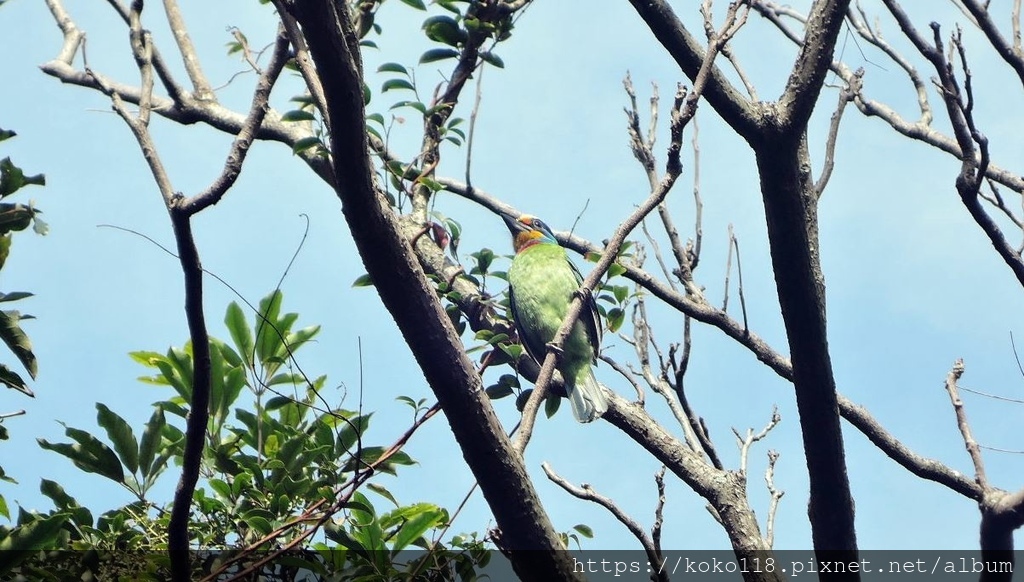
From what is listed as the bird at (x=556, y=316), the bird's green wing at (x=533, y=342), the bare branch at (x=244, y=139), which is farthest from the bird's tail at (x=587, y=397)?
the bare branch at (x=244, y=139)

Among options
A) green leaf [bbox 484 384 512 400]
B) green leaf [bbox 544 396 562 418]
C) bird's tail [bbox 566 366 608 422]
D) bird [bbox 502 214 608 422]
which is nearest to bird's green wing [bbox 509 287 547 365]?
bird [bbox 502 214 608 422]

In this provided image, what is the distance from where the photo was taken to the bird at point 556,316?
160 inches

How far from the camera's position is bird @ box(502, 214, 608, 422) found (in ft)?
13.3

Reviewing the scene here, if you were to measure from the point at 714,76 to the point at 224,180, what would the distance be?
5.56 ft

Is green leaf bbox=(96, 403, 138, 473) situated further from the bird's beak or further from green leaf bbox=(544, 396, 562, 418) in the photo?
the bird's beak

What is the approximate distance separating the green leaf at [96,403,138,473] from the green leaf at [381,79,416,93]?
1.94 m

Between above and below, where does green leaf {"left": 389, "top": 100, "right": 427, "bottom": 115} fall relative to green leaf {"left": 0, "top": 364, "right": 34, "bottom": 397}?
above

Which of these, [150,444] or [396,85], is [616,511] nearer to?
[150,444]

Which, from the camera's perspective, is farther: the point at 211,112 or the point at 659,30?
the point at 211,112

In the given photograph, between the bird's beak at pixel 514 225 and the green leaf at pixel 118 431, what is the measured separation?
3.32 metres

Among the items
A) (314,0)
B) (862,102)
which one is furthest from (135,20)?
(862,102)

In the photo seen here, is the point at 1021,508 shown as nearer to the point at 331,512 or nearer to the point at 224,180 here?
the point at 331,512

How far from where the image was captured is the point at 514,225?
5688mm

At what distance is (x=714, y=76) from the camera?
2938 millimetres
